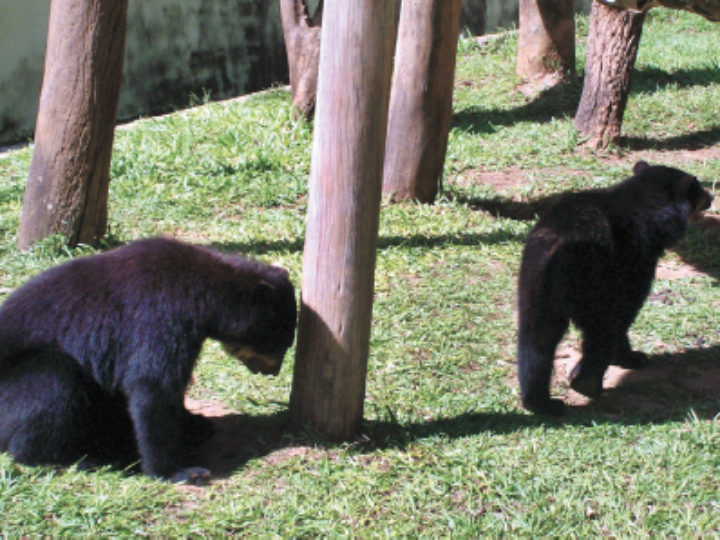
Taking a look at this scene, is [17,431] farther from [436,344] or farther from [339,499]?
[436,344]

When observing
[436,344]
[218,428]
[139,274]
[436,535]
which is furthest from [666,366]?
[139,274]

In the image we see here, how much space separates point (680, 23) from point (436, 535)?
1391 cm

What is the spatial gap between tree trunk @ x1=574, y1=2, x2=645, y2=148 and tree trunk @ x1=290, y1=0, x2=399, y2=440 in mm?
5895

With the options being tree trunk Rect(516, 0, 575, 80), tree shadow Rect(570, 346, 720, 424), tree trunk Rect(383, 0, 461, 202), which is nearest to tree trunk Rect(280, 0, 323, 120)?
tree trunk Rect(383, 0, 461, 202)

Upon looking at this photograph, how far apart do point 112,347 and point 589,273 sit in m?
2.53

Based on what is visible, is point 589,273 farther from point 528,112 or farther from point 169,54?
point 169,54

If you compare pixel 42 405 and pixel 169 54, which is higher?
pixel 169 54

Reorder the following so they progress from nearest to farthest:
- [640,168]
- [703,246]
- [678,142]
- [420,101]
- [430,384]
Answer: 1. [430,384]
2. [640,168]
3. [703,246]
4. [420,101]
5. [678,142]

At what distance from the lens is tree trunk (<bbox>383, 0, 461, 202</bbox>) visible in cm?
743

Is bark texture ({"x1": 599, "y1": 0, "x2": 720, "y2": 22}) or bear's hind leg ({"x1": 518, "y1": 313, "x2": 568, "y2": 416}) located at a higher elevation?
bark texture ({"x1": 599, "y1": 0, "x2": 720, "y2": 22})

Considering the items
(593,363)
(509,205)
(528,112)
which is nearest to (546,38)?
(528,112)

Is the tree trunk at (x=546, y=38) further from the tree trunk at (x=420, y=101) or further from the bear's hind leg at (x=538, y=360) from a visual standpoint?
the bear's hind leg at (x=538, y=360)

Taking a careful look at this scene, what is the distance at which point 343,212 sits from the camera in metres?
3.71

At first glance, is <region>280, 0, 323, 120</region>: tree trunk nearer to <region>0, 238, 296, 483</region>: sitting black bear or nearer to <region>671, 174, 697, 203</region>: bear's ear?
<region>671, 174, 697, 203</region>: bear's ear
